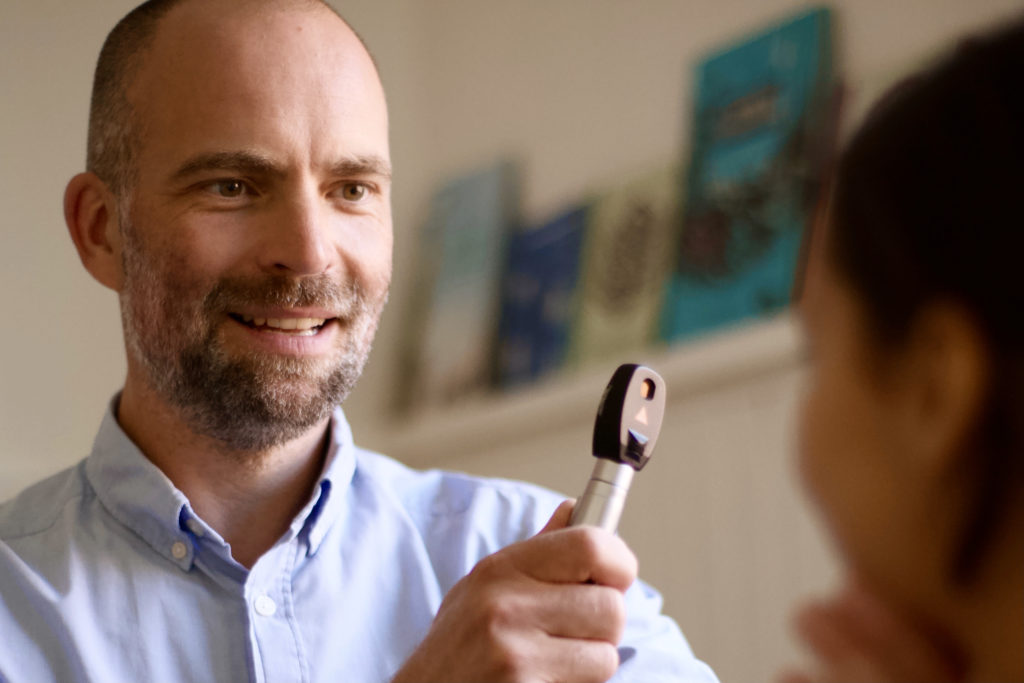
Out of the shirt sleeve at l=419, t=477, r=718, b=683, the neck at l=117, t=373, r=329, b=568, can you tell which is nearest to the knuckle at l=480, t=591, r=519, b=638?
the shirt sleeve at l=419, t=477, r=718, b=683

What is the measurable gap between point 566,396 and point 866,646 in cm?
178

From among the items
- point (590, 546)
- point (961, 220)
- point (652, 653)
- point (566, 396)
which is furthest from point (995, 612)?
point (566, 396)

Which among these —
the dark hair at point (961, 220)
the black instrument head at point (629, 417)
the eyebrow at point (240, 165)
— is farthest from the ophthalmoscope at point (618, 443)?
the eyebrow at point (240, 165)

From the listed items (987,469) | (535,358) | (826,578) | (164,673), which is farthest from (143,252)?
(535,358)

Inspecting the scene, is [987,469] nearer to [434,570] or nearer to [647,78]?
[434,570]

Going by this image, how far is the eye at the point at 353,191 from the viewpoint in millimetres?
1246

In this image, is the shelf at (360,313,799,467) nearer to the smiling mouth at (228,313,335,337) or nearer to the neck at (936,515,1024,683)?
the smiling mouth at (228,313,335,337)

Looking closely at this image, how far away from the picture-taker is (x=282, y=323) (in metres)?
1.18

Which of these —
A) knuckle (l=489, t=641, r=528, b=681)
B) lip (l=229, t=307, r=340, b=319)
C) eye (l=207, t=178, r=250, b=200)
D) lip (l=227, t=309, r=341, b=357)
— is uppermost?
eye (l=207, t=178, r=250, b=200)

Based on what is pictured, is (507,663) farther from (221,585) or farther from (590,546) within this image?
(221,585)

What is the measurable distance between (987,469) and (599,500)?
0.45 meters

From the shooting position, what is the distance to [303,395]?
1.15 metres

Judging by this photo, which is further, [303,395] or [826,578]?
[826,578]

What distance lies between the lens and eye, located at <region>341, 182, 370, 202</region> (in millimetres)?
1246
